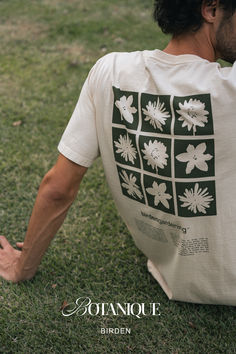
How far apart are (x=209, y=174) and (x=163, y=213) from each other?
1.00ft

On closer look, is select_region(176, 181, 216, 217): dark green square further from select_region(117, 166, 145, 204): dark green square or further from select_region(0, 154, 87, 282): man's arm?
select_region(0, 154, 87, 282): man's arm

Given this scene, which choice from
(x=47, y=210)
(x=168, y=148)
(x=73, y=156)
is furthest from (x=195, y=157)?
(x=47, y=210)

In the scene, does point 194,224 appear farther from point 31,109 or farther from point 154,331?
point 31,109

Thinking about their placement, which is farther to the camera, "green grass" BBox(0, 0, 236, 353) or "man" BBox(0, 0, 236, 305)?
"green grass" BBox(0, 0, 236, 353)

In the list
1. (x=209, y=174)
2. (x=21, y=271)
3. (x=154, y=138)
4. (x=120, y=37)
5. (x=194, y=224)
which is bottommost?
(x=120, y=37)

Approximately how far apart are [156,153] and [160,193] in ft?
0.63

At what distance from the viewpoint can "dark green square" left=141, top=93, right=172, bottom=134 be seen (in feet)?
5.60

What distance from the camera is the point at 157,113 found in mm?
1733

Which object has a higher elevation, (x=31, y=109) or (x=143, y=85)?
(x=143, y=85)

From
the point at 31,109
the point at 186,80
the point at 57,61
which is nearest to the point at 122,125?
the point at 186,80

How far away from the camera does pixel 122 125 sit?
1.84 m

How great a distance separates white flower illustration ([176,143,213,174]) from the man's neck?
1.25 ft

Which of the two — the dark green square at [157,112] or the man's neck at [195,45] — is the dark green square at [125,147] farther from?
the man's neck at [195,45]

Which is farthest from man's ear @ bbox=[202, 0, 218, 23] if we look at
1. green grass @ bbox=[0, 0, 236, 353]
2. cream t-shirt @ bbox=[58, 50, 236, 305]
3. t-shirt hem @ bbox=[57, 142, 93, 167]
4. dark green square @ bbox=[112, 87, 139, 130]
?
green grass @ bbox=[0, 0, 236, 353]
